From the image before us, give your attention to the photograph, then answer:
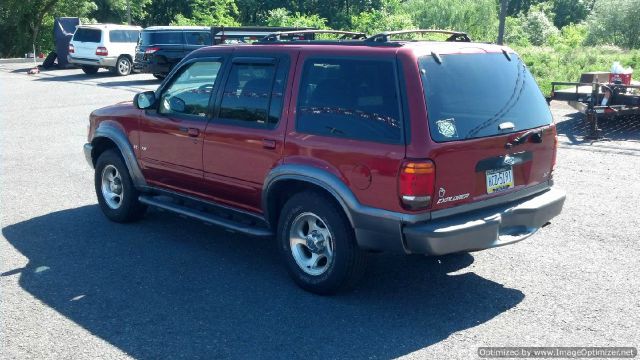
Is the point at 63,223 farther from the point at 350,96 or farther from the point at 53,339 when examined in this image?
the point at 350,96

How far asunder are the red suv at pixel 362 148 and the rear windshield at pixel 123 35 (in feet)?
71.6

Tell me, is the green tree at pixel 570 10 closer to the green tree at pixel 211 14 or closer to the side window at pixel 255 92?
the green tree at pixel 211 14

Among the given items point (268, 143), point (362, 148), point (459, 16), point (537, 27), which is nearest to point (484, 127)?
point (362, 148)

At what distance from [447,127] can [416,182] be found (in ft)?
1.52

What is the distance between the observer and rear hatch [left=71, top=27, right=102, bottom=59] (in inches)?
1040

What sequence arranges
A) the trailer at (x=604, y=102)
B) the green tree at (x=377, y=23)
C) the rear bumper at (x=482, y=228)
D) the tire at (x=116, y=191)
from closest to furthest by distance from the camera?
the rear bumper at (x=482, y=228) → the tire at (x=116, y=191) → the trailer at (x=604, y=102) → the green tree at (x=377, y=23)

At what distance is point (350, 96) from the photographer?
16.3ft

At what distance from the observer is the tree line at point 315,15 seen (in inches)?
1562

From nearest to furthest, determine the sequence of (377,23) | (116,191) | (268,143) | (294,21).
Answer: (268,143), (116,191), (294,21), (377,23)

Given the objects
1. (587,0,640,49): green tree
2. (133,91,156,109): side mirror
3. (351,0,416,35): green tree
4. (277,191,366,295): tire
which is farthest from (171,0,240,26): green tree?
(277,191,366,295): tire

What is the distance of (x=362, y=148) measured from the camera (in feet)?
15.6

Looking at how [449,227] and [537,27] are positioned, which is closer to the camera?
[449,227]

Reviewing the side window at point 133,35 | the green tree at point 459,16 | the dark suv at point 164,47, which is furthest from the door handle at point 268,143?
the green tree at point 459,16

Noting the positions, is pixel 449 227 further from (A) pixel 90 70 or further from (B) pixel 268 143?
(A) pixel 90 70
